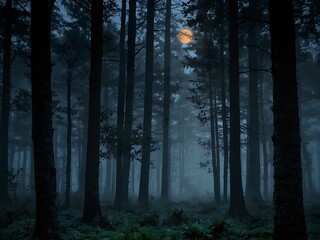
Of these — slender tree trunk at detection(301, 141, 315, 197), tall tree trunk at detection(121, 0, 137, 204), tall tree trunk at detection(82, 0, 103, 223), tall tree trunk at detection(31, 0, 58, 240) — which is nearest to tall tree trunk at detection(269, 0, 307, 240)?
tall tree trunk at detection(31, 0, 58, 240)

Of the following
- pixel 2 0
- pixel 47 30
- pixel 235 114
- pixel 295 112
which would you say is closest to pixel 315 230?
pixel 295 112

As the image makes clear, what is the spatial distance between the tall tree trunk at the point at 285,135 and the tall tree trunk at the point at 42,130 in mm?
5051

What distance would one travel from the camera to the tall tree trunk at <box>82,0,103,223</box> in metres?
11.1

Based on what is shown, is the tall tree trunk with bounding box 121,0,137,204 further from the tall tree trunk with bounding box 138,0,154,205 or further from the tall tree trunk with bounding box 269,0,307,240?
the tall tree trunk with bounding box 269,0,307,240

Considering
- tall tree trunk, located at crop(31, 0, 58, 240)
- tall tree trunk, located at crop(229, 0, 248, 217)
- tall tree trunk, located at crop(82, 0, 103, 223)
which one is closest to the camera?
tall tree trunk, located at crop(31, 0, 58, 240)

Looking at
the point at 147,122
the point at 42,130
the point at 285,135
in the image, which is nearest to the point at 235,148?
the point at 285,135

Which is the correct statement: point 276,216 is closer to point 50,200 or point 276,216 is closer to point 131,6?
point 50,200

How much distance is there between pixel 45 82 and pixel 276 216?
235 inches

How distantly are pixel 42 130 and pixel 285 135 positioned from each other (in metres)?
5.43

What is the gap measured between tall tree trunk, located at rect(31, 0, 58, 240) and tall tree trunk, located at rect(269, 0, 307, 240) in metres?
5.05

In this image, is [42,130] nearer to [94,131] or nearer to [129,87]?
[94,131]

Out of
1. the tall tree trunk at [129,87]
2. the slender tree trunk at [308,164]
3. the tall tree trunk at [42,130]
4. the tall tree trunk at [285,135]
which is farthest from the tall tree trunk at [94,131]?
the slender tree trunk at [308,164]

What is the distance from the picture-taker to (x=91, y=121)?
11.6m

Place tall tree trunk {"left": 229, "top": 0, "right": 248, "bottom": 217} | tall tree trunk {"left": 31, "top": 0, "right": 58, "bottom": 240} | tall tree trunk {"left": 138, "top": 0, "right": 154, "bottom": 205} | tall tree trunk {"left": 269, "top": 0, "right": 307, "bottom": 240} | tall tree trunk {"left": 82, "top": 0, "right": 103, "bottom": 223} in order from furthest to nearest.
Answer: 1. tall tree trunk {"left": 138, "top": 0, "right": 154, "bottom": 205}
2. tall tree trunk {"left": 229, "top": 0, "right": 248, "bottom": 217}
3. tall tree trunk {"left": 82, "top": 0, "right": 103, "bottom": 223}
4. tall tree trunk {"left": 31, "top": 0, "right": 58, "bottom": 240}
5. tall tree trunk {"left": 269, "top": 0, "right": 307, "bottom": 240}
